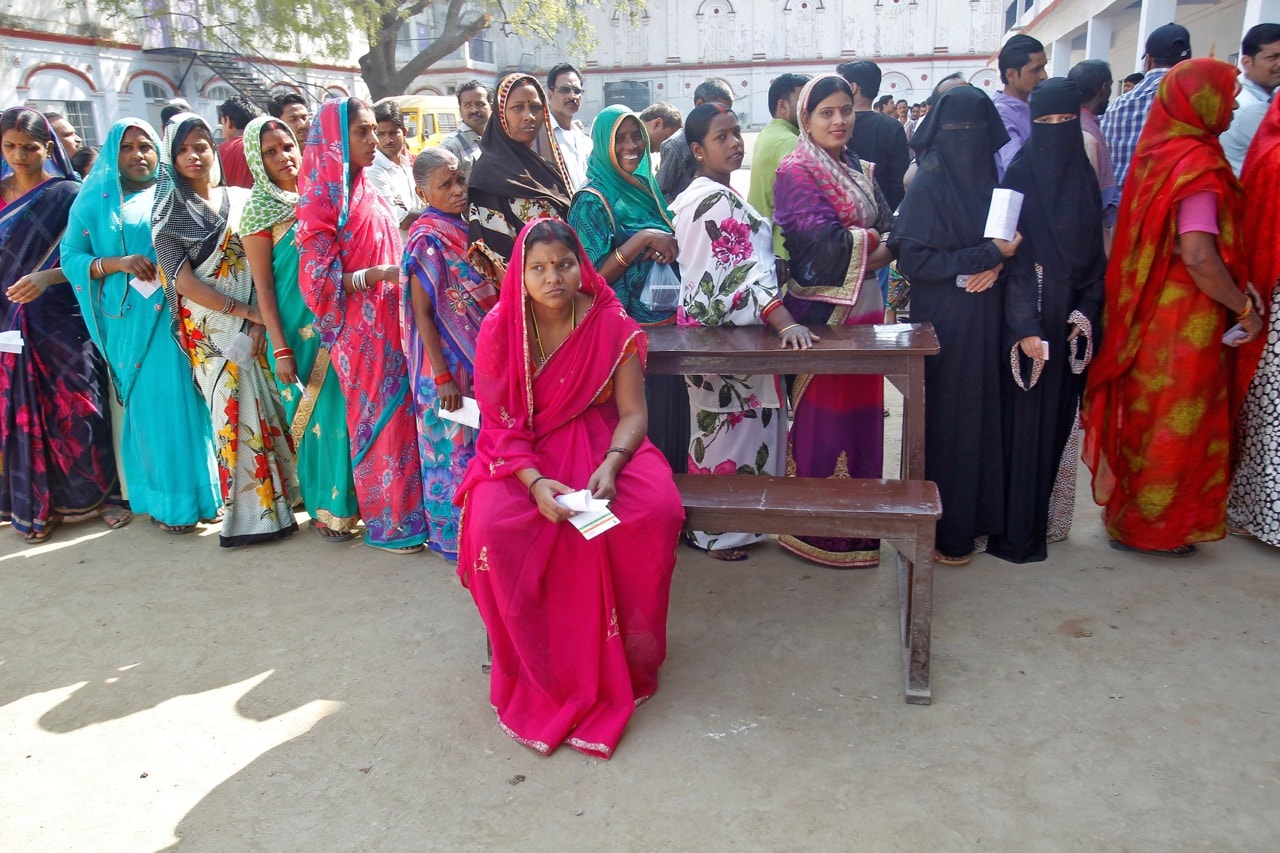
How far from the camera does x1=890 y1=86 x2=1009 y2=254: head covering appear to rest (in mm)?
3262

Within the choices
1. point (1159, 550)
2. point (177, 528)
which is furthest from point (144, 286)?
point (1159, 550)

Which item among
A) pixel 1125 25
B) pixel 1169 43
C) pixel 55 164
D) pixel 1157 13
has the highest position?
pixel 1125 25

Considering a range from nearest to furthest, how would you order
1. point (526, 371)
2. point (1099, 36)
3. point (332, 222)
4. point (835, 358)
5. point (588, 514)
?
point (588, 514), point (526, 371), point (835, 358), point (332, 222), point (1099, 36)

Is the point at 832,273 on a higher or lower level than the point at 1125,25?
lower

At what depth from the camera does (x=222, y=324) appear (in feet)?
13.1

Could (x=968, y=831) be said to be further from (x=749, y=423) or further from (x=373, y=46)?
(x=373, y=46)

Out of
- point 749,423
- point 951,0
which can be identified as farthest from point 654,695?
point 951,0

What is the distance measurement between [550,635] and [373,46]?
66.8 ft

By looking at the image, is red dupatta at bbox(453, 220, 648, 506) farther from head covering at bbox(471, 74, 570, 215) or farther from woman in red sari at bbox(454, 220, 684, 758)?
head covering at bbox(471, 74, 570, 215)

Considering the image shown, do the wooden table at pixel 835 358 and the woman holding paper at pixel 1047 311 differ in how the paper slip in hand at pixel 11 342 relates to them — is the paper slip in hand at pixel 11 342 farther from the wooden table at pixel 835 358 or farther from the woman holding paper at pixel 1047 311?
the woman holding paper at pixel 1047 311

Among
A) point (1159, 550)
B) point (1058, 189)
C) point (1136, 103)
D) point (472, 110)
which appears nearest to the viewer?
point (1058, 189)

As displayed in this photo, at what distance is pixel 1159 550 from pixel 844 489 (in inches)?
59.4

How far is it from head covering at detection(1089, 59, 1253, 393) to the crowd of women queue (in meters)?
0.01

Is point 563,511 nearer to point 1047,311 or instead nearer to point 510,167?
point 510,167
